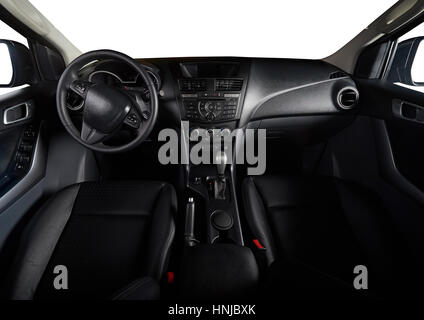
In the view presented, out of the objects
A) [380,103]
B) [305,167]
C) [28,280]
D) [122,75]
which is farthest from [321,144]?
[28,280]

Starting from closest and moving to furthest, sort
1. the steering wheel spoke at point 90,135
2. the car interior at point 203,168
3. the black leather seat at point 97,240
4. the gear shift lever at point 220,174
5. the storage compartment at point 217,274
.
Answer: the storage compartment at point 217,274 < the black leather seat at point 97,240 < the car interior at point 203,168 < the steering wheel spoke at point 90,135 < the gear shift lever at point 220,174

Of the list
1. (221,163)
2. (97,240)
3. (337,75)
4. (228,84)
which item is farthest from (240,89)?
(97,240)

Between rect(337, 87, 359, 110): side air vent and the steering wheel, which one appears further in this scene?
rect(337, 87, 359, 110): side air vent

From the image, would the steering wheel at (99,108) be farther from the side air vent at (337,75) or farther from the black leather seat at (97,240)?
the side air vent at (337,75)

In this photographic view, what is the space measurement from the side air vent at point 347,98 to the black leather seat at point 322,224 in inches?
17.8

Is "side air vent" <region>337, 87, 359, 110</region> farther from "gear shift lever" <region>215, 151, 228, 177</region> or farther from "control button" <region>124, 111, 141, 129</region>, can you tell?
"control button" <region>124, 111, 141, 129</region>

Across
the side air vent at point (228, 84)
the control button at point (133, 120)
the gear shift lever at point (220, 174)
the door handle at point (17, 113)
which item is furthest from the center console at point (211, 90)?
the door handle at point (17, 113)

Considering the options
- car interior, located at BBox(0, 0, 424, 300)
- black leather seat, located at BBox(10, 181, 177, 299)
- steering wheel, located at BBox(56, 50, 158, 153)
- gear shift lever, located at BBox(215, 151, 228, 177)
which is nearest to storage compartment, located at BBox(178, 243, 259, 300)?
car interior, located at BBox(0, 0, 424, 300)

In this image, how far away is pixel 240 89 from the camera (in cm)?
151

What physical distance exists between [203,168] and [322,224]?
73 centimetres

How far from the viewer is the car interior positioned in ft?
3.60

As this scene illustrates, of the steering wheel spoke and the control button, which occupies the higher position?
the control button

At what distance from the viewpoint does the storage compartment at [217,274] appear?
0.64 meters

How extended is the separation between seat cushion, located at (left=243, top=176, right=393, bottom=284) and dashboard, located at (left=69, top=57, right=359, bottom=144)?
415 mm
